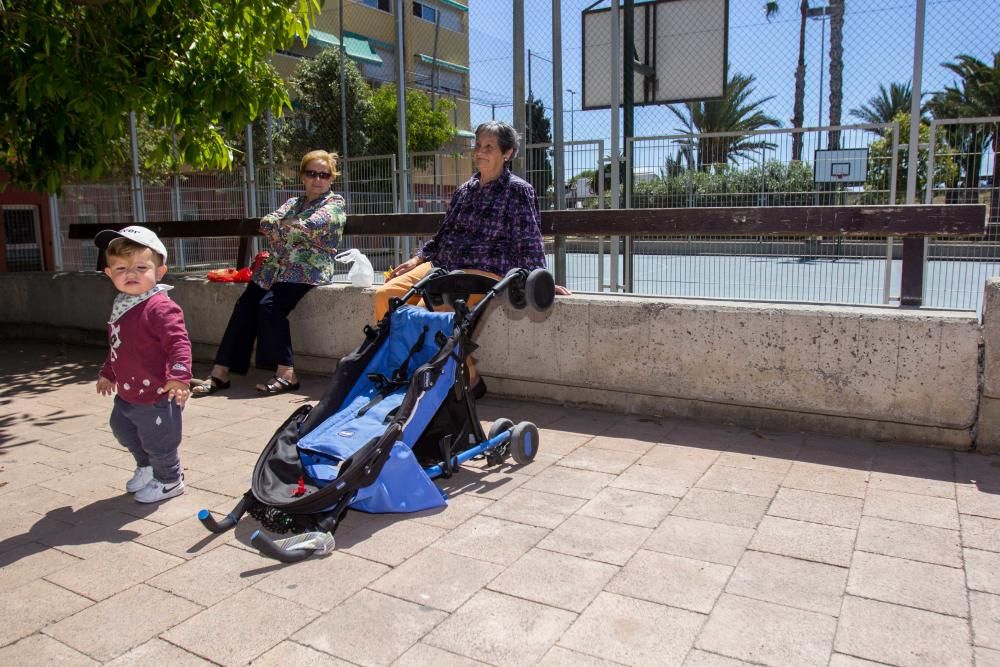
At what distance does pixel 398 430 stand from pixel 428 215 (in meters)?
3.17

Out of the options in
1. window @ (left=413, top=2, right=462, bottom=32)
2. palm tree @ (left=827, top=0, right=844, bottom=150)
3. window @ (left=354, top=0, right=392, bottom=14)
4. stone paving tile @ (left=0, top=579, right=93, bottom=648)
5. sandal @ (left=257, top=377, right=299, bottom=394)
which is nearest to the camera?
stone paving tile @ (left=0, top=579, right=93, bottom=648)

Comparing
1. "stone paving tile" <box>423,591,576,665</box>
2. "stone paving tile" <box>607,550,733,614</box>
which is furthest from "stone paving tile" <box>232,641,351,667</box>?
"stone paving tile" <box>607,550,733,614</box>

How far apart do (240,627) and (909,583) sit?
7.93ft

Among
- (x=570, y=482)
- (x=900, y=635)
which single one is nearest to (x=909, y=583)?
(x=900, y=635)

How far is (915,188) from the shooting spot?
24.2 feet

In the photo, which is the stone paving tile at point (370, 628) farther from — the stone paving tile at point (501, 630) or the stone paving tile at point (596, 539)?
the stone paving tile at point (596, 539)

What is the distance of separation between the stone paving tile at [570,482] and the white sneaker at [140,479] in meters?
1.91

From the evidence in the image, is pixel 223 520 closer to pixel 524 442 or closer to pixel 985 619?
pixel 524 442

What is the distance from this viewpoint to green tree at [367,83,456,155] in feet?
93.9

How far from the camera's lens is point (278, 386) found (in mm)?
6176

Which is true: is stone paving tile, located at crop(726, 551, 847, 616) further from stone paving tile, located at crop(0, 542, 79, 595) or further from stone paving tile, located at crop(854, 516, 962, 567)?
stone paving tile, located at crop(0, 542, 79, 595)

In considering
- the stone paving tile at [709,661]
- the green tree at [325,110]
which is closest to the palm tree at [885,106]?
the green tree at [325,110]

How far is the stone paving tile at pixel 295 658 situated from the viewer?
247 centimetres

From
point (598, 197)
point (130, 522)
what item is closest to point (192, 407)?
point (130, 522)
